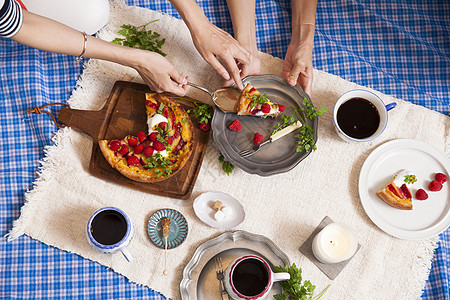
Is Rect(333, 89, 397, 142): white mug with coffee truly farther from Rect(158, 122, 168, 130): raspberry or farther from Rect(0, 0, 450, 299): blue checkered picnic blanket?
Rect(158, 122, 168, 130): raspberry

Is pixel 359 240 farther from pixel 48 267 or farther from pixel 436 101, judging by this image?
pixel 48 267

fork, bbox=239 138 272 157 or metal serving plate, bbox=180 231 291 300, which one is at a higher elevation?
fork, bbox=239 138 272 157

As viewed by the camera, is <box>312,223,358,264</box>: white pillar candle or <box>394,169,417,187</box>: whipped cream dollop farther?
<box>394,169,417,187</box>: whipped cream dollop

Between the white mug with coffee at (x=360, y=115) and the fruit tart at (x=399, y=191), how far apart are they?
23 cm

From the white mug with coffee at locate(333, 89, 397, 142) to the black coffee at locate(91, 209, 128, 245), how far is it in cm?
105

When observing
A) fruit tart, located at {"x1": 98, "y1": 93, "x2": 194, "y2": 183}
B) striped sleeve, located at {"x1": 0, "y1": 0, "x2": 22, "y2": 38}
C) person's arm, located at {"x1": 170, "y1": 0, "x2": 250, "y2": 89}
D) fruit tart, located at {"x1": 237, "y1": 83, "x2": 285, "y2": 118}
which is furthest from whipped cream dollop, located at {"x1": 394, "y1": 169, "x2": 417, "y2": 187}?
striped sleeve, located at {"x1": 0, "y1": 0, "x2": 22, "y2": 38}

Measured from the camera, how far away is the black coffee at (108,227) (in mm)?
1687

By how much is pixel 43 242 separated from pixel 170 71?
972mm

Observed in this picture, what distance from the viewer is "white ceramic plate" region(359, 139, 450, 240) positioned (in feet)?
6.04

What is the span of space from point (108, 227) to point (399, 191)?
1308 millimetres

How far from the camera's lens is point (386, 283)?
1826 millimetres

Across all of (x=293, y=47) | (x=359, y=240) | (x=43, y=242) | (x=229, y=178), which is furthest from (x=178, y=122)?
(x=359, y=240)

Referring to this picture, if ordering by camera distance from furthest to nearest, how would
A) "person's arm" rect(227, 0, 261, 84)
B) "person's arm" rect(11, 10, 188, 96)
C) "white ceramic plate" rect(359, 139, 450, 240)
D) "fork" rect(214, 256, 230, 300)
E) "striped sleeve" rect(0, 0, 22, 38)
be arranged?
"person's arm" rect(227, 0, 261, 84) → "white ceramic plate" rect(359, 139, 450, 240) → "fork" rect(214, 256, 230, 300) → "person's arm" rect(11, 10, 188, 96) → "striped sleeve" rect(0, 0, 22, 38)

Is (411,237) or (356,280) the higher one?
(411,237)
